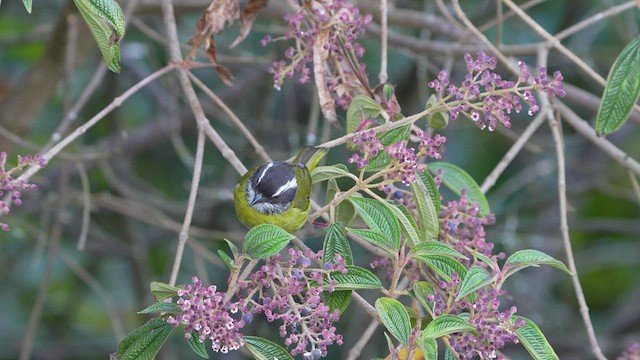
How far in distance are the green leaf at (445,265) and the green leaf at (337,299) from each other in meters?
0.18

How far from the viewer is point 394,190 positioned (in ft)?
7.47

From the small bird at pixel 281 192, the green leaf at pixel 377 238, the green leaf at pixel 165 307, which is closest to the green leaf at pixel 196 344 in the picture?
the green leaf at pixel 165 307

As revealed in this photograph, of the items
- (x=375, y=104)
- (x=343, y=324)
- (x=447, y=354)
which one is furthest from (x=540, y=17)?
(x=447, y=354)

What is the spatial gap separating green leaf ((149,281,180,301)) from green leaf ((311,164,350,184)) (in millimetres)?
470

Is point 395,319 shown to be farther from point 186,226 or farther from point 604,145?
point 604,145

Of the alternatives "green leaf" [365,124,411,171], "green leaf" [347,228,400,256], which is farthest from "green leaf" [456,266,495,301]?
"green leaf" [365,124,411,171]

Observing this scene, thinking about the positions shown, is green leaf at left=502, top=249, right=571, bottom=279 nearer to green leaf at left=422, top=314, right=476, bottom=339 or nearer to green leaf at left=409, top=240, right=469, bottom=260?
green leaf at left=409, top=240, right=469, bottom=260

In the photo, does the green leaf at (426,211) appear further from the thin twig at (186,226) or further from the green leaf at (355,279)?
the thin twig at (186,226)

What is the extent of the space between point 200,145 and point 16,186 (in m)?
0.55

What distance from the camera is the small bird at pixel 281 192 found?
2.68 m

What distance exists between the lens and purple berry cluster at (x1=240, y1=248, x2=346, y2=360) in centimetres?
177

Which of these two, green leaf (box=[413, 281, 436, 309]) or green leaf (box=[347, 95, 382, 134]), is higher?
green leaf (box=[347, 95, 382, 134])

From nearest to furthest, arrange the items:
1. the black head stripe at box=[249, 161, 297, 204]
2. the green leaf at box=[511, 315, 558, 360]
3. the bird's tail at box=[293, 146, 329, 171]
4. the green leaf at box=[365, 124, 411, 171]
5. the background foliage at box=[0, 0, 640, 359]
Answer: the green leaf at box=[511, 315, 558, 360] < the green leaf at box=[365, 124, 411, 171] < the bird's tail at box=[293, 146, 329, 171] < the black head stripe at box=[249, 161, 297, 204] < the background foliage at box=[0, 0, 640, 359]

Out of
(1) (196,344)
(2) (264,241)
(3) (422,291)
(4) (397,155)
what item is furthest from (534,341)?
(1) (196,344)
